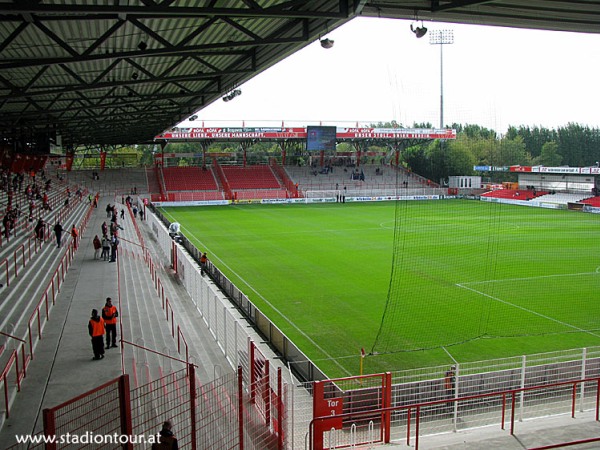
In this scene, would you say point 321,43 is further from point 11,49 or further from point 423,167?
point 423,167

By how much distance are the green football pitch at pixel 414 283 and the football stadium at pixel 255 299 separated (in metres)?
0.13

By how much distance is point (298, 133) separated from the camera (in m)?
64.2

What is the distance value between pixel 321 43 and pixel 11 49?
20.4 ft

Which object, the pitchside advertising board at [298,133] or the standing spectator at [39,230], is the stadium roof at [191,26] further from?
the pitchside advertising board at [298,133]

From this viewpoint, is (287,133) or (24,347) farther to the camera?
(287,133)

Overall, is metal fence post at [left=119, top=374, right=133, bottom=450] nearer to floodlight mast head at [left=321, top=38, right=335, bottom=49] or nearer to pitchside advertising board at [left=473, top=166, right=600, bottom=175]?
floodlight mast head at [left=321, top=38, right=335, bottom=49]

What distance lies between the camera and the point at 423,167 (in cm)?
7069

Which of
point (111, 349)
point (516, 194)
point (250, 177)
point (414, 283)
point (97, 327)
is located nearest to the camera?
point (97, 327)

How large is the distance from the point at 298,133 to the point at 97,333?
5494 cm

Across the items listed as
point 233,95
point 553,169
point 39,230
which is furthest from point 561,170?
point 39,230

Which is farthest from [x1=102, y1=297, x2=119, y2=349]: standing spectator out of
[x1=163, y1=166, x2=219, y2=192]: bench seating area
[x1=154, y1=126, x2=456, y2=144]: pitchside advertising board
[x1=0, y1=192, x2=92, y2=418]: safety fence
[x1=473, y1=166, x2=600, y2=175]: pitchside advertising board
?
[x1=163, y1=166, x2=219, y2=192]: bench seating area

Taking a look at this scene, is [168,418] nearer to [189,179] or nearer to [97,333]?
[97,333]

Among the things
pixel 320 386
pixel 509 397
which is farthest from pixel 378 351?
pixel 320 386

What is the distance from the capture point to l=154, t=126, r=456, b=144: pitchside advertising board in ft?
201
